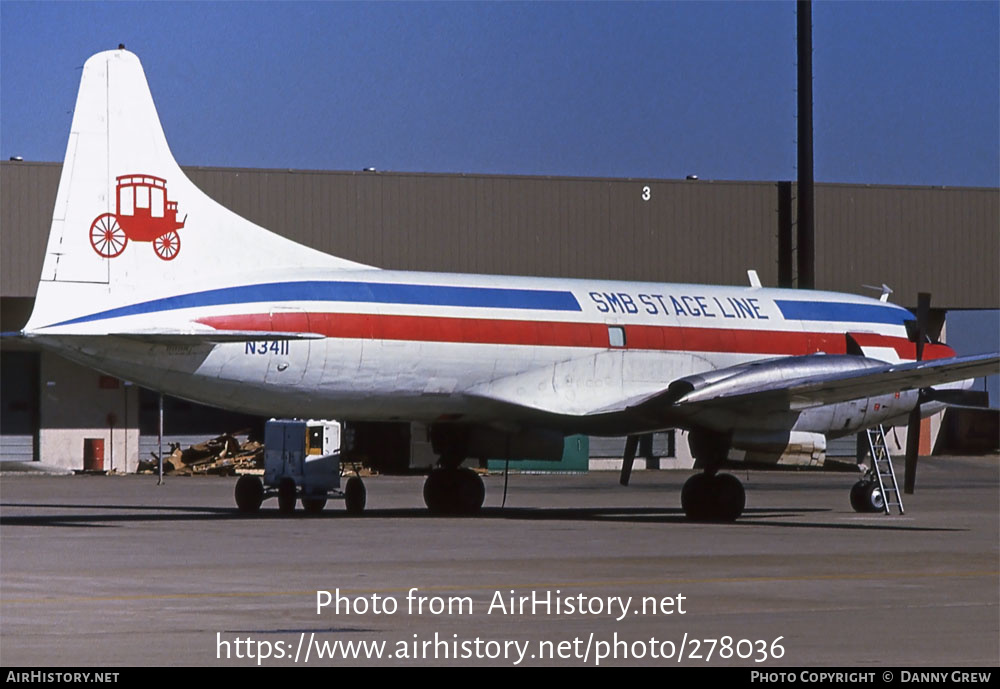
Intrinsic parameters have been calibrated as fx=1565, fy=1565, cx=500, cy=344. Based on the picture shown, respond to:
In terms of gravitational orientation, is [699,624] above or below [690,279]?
below

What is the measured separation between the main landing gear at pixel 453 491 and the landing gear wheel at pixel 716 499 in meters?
3.92

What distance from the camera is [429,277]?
26.2 meters

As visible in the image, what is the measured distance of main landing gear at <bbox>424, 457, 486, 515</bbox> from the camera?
28453mm

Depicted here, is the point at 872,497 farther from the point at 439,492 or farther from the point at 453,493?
the point at 439,492

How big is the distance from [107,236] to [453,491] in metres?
8.46

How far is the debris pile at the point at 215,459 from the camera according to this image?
49594 mm

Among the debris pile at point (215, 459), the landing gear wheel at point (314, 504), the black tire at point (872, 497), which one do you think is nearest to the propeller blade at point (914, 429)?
the black tire at point (872, 497)

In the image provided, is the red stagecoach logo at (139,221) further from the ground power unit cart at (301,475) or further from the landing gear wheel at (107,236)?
the ground power unit cart at (301,475)

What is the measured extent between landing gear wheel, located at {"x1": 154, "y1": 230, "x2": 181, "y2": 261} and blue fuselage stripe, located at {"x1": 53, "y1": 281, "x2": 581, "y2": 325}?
0.70 metres

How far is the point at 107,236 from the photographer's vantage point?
909 inches

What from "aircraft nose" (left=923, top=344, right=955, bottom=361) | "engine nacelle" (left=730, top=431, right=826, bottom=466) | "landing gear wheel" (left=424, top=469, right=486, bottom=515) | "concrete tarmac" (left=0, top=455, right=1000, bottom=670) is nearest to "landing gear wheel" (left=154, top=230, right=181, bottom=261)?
"concrete tarmac" (left=0, top=455, right=1000, bottom=670)
